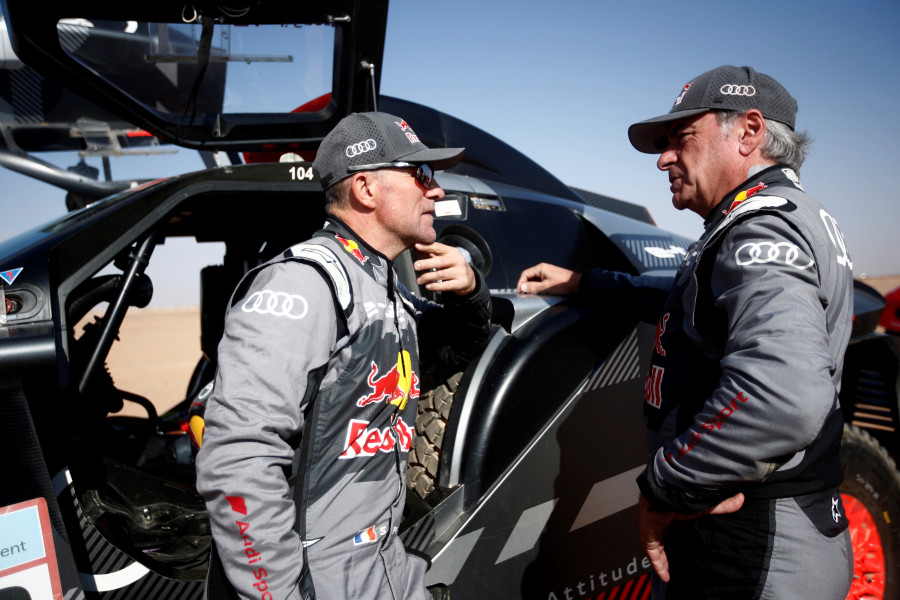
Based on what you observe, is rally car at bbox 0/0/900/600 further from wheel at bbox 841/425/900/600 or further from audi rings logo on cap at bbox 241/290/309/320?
audi rings logo on cap at bbox 241/290/309/320

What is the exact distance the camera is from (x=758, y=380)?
1311 mm

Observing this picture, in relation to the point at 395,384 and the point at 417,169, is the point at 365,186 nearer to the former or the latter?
the point at 417,169

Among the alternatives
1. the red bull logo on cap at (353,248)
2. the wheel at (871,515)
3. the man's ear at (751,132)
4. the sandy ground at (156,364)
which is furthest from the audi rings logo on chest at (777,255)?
the sandy ground at (156,364)

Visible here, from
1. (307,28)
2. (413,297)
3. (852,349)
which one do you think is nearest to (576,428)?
(413,297)

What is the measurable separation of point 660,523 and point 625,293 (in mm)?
930

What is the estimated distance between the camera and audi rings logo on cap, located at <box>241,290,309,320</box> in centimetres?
136

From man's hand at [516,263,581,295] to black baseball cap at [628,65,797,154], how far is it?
752 millimetres

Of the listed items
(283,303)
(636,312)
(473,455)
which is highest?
(283,303)

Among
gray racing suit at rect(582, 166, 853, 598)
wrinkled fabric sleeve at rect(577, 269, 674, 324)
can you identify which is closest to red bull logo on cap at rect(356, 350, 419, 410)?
gray racing suit at rect(582, 166, 853, 598)

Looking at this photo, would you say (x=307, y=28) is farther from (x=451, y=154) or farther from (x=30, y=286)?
(x=30, y=286)

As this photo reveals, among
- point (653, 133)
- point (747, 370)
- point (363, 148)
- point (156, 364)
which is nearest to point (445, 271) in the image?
point (363, 148)

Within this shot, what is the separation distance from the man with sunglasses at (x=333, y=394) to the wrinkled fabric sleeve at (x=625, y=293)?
1.98 ft

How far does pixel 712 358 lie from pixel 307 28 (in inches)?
83.4

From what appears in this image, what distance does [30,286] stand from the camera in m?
1.65
